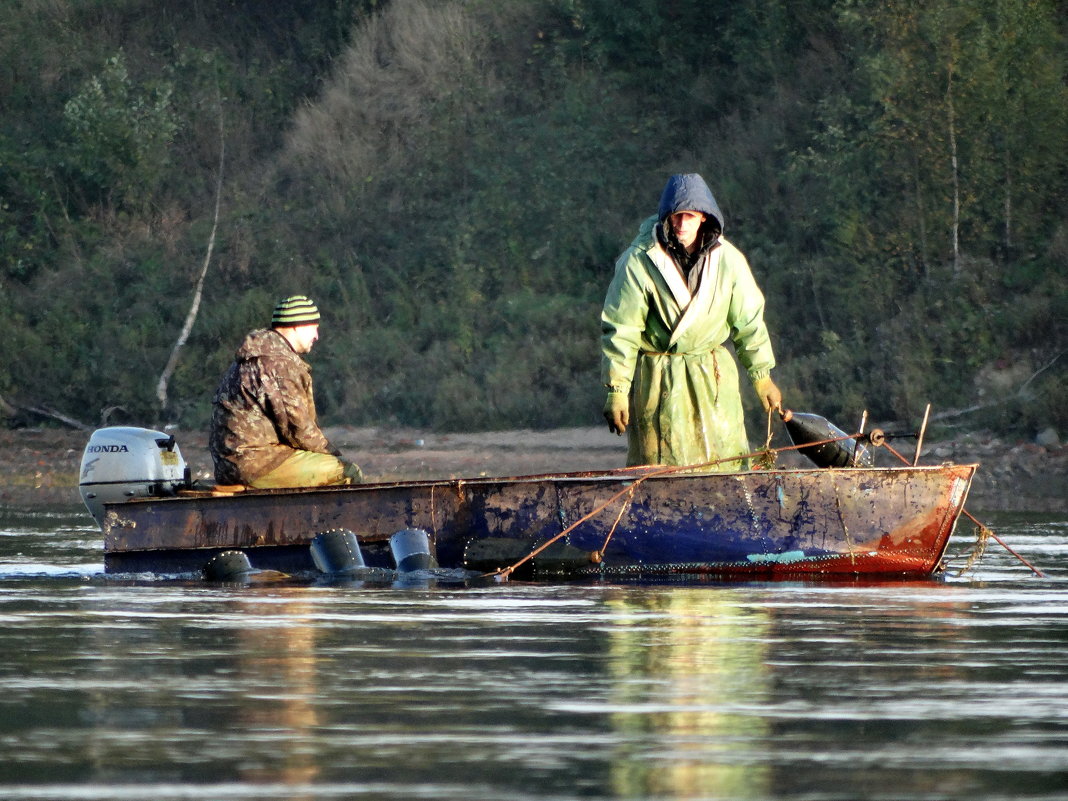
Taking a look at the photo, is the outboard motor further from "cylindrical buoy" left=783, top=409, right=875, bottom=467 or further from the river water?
"cylindrical buoy" left=783, top=409, right=875, bottom=467

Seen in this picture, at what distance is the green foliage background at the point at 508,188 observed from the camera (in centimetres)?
2623

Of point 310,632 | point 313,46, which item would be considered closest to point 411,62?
point 313,46

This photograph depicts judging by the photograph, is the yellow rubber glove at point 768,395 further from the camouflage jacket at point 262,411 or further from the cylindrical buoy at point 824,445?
the camouflage jacket at point 262,411

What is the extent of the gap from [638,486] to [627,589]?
64 centimetres

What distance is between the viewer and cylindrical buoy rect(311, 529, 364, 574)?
11.4 meters

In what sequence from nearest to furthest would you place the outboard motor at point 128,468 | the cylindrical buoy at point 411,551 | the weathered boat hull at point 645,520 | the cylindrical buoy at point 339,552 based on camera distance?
1. the weathered boat hull at point 645,520
2. the cylindrical buoy at point 411,551
3. the cylindrical buoy at point 339,552
4. the outboard motor at point 128,468

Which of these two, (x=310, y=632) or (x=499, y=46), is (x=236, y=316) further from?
(x=310, y=632)

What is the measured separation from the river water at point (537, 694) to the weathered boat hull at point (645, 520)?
0.47 meters

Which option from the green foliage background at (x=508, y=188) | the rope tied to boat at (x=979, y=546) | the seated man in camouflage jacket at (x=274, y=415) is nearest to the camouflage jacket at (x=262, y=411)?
the seated man in camouflage jacket at (x=274, y=415)

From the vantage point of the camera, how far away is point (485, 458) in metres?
26.5

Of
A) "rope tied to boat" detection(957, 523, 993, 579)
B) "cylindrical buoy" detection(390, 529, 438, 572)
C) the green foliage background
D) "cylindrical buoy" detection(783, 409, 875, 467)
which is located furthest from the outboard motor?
the green foliage background

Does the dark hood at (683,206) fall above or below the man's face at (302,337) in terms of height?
above

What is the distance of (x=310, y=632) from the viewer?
28.5 ft

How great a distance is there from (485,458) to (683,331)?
15181 millimetres
